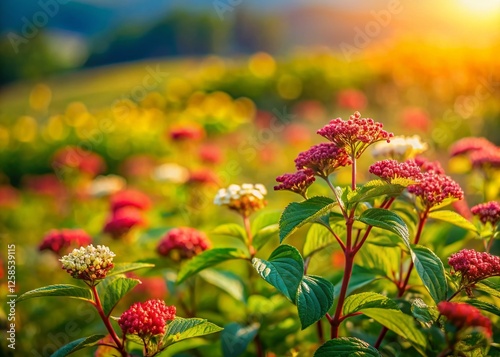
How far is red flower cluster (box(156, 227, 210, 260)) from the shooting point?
78.5 inches

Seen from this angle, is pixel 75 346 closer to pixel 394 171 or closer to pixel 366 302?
pixel 366 302

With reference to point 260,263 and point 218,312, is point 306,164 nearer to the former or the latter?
point 260,263

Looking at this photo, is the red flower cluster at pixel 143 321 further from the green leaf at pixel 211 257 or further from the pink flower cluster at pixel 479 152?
the pink flower cluster at pixel 479 152

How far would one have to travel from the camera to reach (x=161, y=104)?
930 cm

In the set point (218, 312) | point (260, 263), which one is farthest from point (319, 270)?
point (260, 263)

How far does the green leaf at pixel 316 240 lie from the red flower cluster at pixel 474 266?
1.43 ft

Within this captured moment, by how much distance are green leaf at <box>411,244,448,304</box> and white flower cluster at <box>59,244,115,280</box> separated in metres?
0.77

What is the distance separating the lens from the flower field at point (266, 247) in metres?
1.39

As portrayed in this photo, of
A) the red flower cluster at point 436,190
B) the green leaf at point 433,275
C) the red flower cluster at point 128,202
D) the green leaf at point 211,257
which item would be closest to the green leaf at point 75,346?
the green leaf at point 211,257

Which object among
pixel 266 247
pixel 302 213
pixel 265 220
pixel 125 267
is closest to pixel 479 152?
pixel 265 220

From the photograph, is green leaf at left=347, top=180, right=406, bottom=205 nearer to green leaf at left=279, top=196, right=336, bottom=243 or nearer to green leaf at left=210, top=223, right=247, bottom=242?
green leaf at left=279, top=196, right=336, bottom=243

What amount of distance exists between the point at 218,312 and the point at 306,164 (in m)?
1.19

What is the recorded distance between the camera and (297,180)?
1.47 metres

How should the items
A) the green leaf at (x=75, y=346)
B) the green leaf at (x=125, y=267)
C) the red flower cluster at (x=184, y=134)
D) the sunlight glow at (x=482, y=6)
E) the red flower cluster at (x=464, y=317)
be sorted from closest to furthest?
1. the red flower cluster at (x=464, y=317)
2. the green leaf at (x=75, y=346)
3. the green leaf at (x=125, y=267)
4. the red flower cluster at (x=184, y=134)
5. the sunlight glow at (x=482, y=6)
